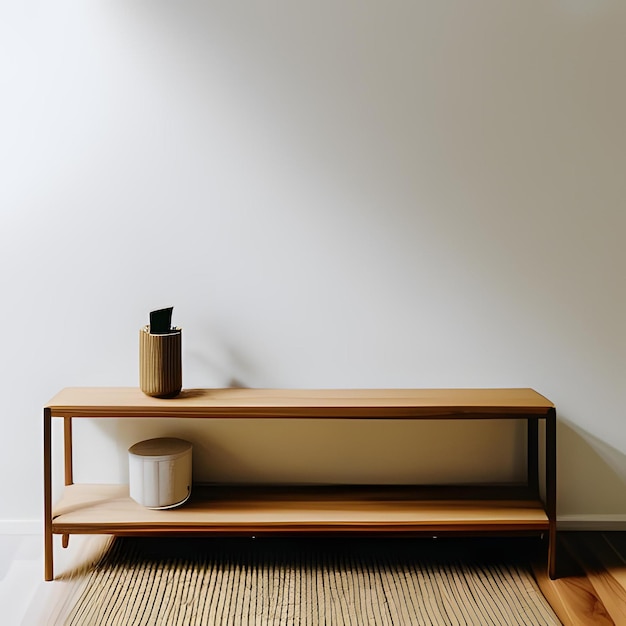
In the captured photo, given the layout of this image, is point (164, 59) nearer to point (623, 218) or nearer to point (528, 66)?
point (528, 66)

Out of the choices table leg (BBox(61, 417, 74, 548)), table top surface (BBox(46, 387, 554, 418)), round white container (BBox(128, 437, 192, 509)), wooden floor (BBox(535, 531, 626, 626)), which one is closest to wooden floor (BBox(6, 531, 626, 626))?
wooden floor (BBox(535, 531, 626, 626))

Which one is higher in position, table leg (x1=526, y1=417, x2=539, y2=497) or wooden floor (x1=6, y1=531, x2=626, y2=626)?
table leg (x1=526, y1=417, x2=539, y2=497)

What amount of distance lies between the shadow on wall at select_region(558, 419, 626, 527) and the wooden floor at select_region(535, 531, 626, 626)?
7 centimetres

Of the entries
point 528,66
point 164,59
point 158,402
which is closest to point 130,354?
point 158,402

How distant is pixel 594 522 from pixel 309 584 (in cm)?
91

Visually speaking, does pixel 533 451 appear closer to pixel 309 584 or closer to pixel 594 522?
pixel 594 522

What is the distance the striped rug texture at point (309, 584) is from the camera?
5.02ft

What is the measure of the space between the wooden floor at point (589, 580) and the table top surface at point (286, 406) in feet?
1.46

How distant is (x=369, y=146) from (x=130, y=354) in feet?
2.95

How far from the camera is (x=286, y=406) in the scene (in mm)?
1645

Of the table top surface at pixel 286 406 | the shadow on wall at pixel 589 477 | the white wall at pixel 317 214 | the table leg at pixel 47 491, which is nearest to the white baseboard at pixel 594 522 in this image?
the shadow on wall at pixel 589 477

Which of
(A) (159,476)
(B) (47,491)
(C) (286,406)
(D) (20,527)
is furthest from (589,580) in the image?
(D) (20,527)

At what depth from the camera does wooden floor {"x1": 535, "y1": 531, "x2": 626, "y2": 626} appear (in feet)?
5.09

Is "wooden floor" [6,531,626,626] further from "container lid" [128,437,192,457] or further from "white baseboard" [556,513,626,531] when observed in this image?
"container lid" [128,437,192,457]
